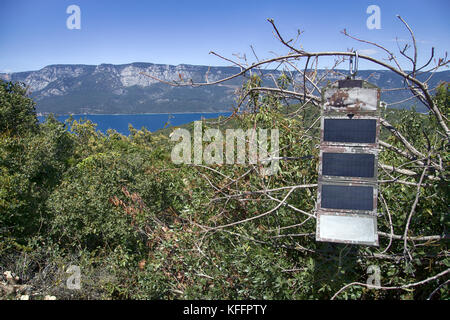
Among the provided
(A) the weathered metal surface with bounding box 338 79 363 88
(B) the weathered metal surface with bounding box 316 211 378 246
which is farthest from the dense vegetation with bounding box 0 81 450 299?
(A) the weathered metal surface with bounding box 338 79 363 88

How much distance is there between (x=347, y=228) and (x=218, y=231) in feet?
9.13

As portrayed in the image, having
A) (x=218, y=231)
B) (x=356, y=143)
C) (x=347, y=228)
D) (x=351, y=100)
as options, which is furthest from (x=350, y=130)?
(x=218, y=231)

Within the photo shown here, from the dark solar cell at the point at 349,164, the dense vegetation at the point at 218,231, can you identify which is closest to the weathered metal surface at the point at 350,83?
the dark solar cell at the point at 349,164

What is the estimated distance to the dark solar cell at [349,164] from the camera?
234 centimetres

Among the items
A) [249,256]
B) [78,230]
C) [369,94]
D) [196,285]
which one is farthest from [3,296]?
[369,94]

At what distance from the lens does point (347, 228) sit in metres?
2.38

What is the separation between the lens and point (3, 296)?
6.23 meters

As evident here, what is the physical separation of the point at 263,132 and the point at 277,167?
613 mm

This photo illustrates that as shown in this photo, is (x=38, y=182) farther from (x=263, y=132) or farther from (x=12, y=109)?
(x=263, y=132)

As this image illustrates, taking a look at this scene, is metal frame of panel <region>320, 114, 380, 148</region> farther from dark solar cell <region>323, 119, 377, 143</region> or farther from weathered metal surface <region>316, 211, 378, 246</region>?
weathered metal surface <region>316, 211, 378, 246</region>

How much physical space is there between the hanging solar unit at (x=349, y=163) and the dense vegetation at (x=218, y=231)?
1.12 meters

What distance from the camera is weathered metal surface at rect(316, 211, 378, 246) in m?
2.32

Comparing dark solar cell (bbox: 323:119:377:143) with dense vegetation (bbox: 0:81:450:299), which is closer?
dark solar cell (bbox: 323:119:377:143)

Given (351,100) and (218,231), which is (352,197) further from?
(218,231)
